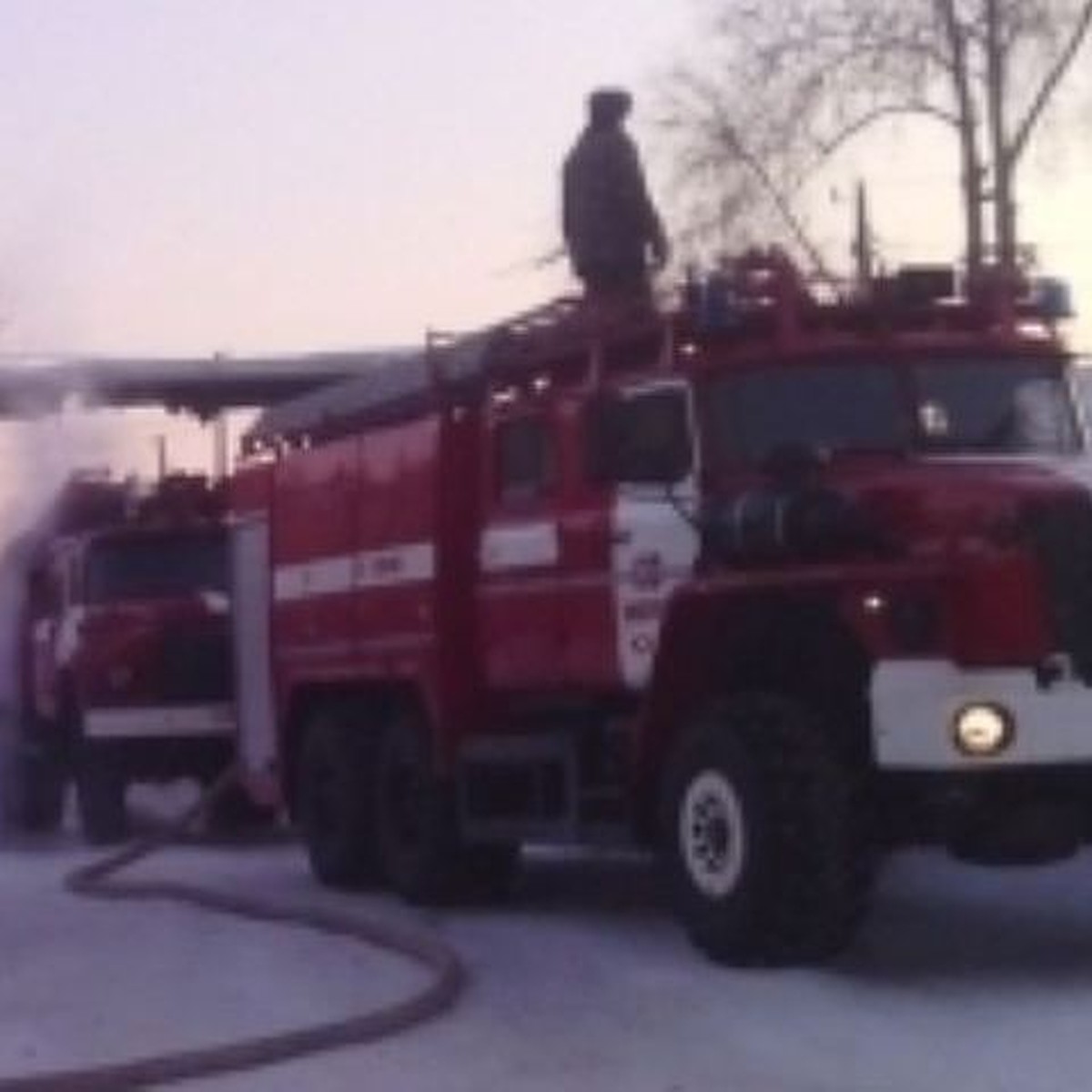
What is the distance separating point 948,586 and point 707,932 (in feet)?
6.50

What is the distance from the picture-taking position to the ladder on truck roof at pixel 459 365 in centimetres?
1574

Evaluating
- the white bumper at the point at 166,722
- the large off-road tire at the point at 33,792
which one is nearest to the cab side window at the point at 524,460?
the white bumper at the point at 166,722

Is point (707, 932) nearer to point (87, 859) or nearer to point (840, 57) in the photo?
point (87, 859)

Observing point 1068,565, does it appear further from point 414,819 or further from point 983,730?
point 414,819

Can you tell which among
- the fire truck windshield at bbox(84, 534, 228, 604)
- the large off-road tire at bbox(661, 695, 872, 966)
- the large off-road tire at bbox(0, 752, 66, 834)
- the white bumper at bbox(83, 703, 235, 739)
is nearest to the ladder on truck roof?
the large off-road tire at bbox(661, 695, 872, 966)

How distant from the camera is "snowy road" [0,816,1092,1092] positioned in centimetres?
1112

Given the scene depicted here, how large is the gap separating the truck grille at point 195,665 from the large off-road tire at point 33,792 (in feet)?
8.57

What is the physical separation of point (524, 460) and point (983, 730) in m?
3.94

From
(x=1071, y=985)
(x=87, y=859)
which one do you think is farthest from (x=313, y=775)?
(x=1071, y=985)

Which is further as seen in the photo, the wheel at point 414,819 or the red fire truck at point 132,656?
the red fire truck at point 132,656

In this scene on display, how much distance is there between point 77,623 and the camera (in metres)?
24.2

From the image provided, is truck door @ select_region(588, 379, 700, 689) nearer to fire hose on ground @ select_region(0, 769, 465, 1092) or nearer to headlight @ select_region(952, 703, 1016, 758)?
fire hose on ground @ select_region(0, 769, 465, 1092)

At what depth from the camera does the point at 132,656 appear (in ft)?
77.3

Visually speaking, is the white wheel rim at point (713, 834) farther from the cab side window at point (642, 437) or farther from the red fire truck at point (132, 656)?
the red fire truck at point (132, 656)
